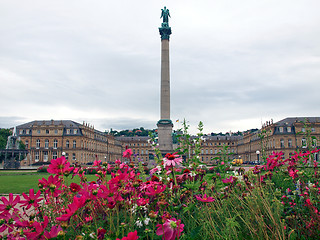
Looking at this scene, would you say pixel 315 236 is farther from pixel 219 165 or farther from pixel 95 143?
pixel 95 143

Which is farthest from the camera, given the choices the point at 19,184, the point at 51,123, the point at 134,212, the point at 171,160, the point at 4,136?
the point at 51,123

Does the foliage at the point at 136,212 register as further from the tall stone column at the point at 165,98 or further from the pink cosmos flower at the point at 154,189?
the tall stone column at the point at 165,98

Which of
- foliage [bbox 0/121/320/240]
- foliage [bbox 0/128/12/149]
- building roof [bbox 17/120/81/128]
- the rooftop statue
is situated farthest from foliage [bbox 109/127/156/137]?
foliage [bbox 0/121/320/240]

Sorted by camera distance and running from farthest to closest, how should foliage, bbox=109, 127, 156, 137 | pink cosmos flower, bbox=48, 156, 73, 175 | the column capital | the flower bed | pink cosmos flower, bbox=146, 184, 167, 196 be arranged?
1. foliage, bbox=109, 127, 156, 137
2. the column capital
3. pink cosmos flower, bbox=48, 156, 73, 175
4. pink cosmos flower, bbox=146, 184, 167, 196
5. the flower bed

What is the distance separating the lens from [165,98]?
113 ft

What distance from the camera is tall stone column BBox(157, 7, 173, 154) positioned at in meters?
32.2

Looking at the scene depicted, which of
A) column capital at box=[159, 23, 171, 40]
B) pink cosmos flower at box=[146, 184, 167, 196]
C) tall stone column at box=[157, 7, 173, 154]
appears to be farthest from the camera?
column capital at box=[159, 23, 171, 40]

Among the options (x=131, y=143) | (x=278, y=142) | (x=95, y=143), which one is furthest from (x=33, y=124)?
(x=278, y=142)

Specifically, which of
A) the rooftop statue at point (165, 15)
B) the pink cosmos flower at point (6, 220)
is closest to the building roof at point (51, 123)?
the rooftop statue at point (165, 15)

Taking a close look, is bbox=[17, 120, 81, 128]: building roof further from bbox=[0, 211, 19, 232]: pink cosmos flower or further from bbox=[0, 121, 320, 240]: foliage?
bbox=[0, 211, 19, 232]: pink cosmos flower

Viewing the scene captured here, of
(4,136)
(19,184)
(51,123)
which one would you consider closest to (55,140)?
(51,123)

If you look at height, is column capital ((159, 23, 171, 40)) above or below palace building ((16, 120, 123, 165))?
above

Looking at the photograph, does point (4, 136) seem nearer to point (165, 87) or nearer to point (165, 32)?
point (165, 87)

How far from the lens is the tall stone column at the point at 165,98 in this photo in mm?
32156
